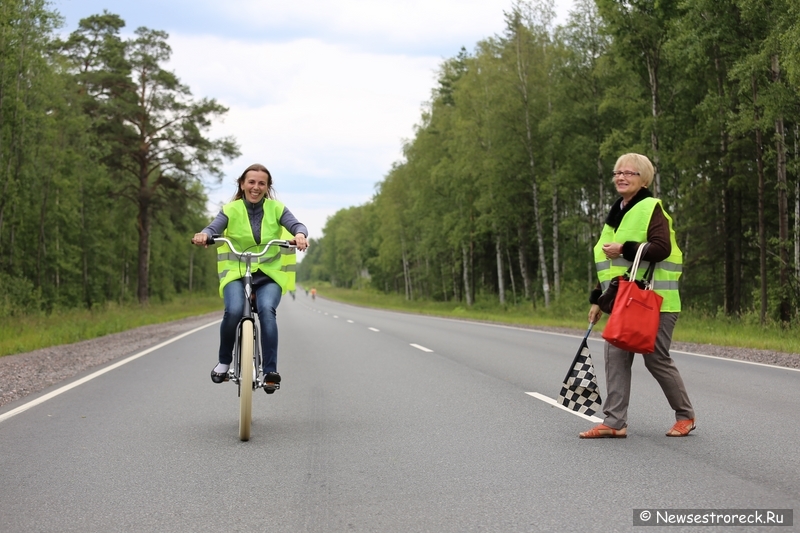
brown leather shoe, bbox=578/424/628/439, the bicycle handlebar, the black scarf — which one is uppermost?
the black scarf

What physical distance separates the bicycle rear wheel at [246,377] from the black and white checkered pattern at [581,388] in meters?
2.40

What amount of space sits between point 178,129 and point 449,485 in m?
34.3

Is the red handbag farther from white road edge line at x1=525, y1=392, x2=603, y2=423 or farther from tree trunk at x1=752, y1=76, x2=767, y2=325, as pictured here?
tree trunk at x1=752, y1=76, x2=767, y2=325

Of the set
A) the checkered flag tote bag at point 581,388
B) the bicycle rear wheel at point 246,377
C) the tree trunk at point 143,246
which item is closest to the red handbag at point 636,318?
the checkered flag tote bag at point 581,388

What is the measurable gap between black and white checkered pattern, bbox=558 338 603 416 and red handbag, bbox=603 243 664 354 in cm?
64

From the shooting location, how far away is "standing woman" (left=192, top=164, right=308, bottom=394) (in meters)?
5.91

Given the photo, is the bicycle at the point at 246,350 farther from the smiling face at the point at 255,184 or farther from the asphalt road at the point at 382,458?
the smiling face at the point at 255,184

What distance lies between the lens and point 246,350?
5.66m

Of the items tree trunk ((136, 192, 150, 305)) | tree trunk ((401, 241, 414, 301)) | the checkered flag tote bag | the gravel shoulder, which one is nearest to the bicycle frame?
the checkered flag tote bag

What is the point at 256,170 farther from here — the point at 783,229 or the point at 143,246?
the point at 143,246

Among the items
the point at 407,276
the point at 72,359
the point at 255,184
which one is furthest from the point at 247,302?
the point at 407,276

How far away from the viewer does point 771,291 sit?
19.3 m

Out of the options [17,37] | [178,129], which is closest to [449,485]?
[17,37]

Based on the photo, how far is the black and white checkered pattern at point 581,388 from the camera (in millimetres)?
5758
